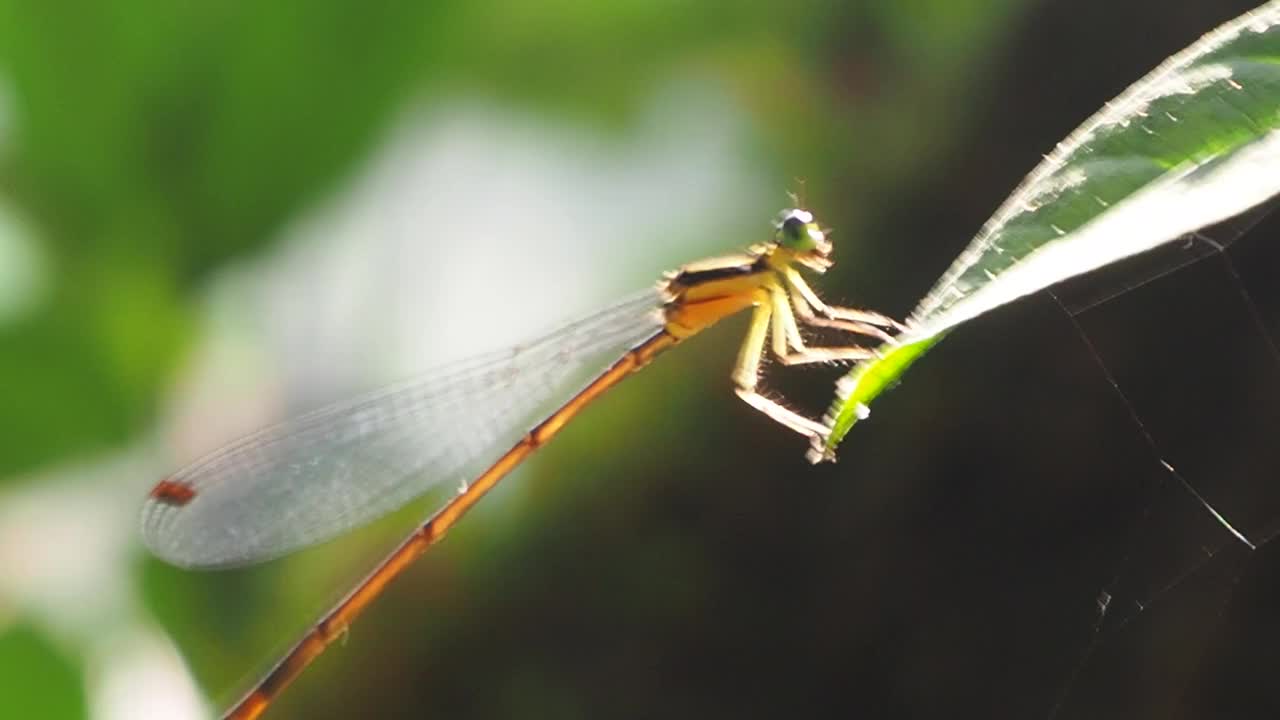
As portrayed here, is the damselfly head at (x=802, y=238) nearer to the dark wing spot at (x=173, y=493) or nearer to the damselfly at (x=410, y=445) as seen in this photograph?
the damselfly at (x=410, y=445)

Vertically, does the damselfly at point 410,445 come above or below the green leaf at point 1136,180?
below

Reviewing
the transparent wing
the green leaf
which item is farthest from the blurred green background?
the green leaf

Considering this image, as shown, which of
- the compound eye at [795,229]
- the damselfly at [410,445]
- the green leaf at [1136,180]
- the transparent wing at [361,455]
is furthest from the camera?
the transparent wing at [361,455]

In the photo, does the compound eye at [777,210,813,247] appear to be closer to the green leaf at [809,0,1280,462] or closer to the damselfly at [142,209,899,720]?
the damselfly at [142,209,899,720]

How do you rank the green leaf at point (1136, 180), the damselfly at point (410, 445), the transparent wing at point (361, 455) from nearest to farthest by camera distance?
the green leaf at point (1136, 180), the damselfly at point (410, 445), the transparent wing at point (361, 455)

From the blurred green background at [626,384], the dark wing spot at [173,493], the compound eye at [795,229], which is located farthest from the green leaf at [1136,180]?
the dark wing spot at [173,493]

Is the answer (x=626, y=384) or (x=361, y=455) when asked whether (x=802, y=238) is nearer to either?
(x=361, y=455)
